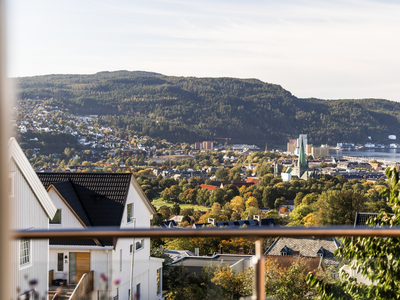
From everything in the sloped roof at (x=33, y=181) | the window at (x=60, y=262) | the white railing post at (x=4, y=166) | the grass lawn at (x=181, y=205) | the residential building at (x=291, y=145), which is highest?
the white railing post at (x=4, y=166)

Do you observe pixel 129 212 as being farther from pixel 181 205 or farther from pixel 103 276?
pixel 181 205

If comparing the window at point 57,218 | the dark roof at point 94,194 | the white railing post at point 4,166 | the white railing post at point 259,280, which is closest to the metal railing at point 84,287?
the white railing post at point 259,280

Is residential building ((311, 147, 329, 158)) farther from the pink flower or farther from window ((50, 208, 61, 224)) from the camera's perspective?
the pink flower

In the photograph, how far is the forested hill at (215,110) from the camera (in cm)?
6500

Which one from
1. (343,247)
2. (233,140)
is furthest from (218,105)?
(343,247)

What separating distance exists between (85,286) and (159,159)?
5710 centimetres

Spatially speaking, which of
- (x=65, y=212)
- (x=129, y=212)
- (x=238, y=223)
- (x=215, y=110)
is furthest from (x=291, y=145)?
(x=65, y=212)

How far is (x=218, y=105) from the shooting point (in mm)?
73125

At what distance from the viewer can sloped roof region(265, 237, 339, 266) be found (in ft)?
4.00

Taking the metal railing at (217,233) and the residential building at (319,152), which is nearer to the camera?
the metal railing at (217,233)

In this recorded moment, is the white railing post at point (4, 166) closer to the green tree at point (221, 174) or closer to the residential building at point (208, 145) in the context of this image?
the green tree at point (221, 174)

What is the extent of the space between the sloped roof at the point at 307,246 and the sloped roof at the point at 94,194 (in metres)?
8.43

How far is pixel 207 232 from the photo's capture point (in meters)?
1.13

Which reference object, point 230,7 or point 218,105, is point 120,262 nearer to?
point 218,105
